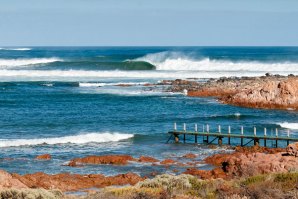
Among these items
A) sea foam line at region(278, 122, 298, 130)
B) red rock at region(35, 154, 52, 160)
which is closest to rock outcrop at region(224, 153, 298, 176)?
red rock at region(35, 154, 52, 160)

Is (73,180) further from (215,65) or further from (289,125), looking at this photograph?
(215,65)

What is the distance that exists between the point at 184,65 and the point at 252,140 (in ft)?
243

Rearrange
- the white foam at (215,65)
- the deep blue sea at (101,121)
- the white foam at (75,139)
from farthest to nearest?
the white foam at (215,65)
the white foam at (75,139)
the deep blue sea at (101,121)

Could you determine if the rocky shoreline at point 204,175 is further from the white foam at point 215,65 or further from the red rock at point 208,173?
the white foam at point 215,65

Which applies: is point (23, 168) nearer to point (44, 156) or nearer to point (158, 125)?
point (44, 156)

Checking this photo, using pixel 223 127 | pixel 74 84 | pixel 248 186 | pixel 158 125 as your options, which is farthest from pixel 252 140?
pixel 74 84

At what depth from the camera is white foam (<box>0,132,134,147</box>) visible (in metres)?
32.7

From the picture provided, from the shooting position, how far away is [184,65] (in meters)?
108

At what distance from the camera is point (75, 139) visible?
34.2 meters

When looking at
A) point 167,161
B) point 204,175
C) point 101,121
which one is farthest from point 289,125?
point 204,175

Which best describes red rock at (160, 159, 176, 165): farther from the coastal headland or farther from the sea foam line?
the sea foam line

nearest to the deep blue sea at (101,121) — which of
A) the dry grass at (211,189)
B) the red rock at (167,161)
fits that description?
the red rock at (167,161)

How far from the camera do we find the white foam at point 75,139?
107 feet

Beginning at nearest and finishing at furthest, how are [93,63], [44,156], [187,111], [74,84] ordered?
1. [44,156]
2. [187,111]
3. [74,84]
4. [93,63]
